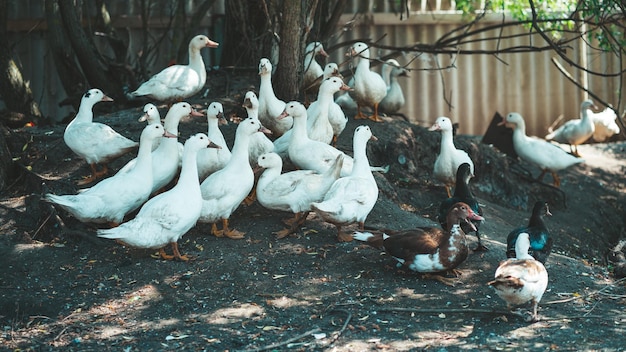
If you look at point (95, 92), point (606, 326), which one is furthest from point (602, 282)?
point (95, 92)

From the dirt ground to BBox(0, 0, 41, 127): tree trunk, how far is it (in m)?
1.64

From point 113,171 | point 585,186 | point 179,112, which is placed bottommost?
point 585,186

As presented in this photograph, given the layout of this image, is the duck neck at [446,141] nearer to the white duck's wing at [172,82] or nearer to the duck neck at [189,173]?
the white duck's wing at [172,82]

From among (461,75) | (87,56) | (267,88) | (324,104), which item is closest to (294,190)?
(324,104)

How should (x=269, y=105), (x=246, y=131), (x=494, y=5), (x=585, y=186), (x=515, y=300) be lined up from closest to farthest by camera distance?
(x=515, y=300) → (x=246, y=131) → (x=269, y=105) → (x=585, y=186) → (x=494, y=5)

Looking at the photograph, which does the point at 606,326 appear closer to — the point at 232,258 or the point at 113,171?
the point at 232,258

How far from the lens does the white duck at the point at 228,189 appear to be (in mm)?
7891

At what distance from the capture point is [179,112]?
29.0ft

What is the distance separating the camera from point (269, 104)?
9766 millimetres

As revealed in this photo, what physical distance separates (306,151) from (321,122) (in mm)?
784

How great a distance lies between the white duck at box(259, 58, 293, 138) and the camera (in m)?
9.76

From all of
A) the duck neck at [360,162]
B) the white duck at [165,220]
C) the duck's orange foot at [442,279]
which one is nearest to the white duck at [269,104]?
the duck neck at [360,162]

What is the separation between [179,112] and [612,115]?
8.08 meters

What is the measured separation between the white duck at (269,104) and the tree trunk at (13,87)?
3.19 meters
